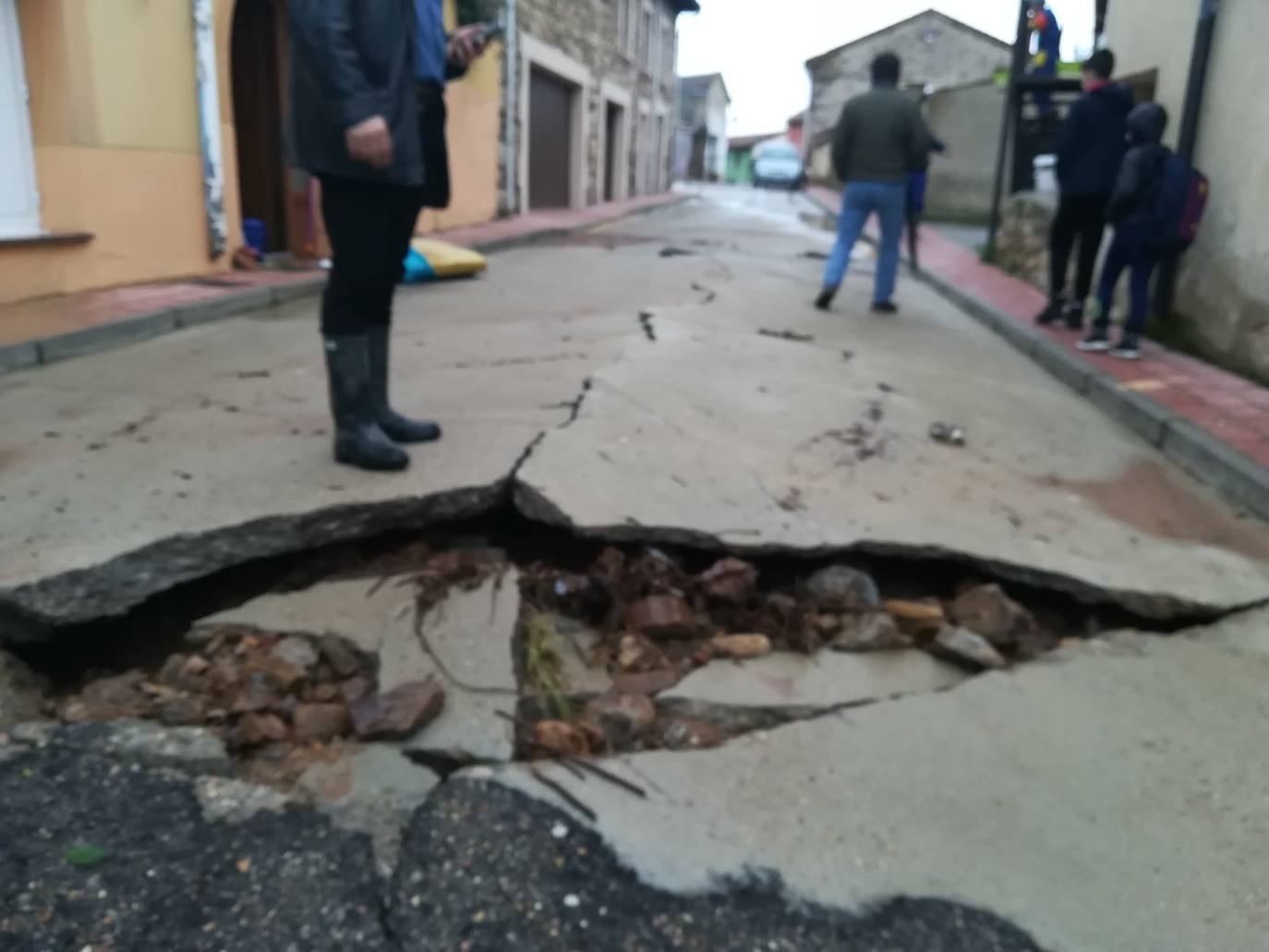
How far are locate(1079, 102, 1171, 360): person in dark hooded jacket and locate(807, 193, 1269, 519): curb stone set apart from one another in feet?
1.28

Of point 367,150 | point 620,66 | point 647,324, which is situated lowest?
point 647,324

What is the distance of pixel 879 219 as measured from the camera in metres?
6.88

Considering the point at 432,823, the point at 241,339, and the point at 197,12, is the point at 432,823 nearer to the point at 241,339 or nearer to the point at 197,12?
the point at 241,339

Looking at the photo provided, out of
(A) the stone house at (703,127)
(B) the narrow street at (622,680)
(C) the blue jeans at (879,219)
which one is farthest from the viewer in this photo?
(A) the stone house at (703,127)

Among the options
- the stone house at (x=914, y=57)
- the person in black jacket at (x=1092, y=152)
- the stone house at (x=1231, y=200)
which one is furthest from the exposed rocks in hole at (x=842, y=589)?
the stone house at (x=914, y=57)

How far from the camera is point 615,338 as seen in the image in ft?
18.0

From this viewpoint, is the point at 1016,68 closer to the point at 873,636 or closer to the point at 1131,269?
the point at 1131,269

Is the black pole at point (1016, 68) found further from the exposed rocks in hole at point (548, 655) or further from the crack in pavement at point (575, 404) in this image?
the exposed rocks in hole at point (548, 655)

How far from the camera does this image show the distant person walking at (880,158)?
6.66m

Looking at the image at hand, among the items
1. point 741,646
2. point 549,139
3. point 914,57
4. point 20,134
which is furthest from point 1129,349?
point 914,57

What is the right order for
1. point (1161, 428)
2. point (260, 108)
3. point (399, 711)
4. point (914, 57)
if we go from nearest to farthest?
1. point (399, 711)
2. point (1161, 428)
3. point (260, 108)
4. point (914, 57)

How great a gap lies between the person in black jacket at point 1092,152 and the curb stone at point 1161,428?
695 mm

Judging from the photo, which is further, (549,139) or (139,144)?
(549,139)

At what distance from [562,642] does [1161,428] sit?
9.76 ft
